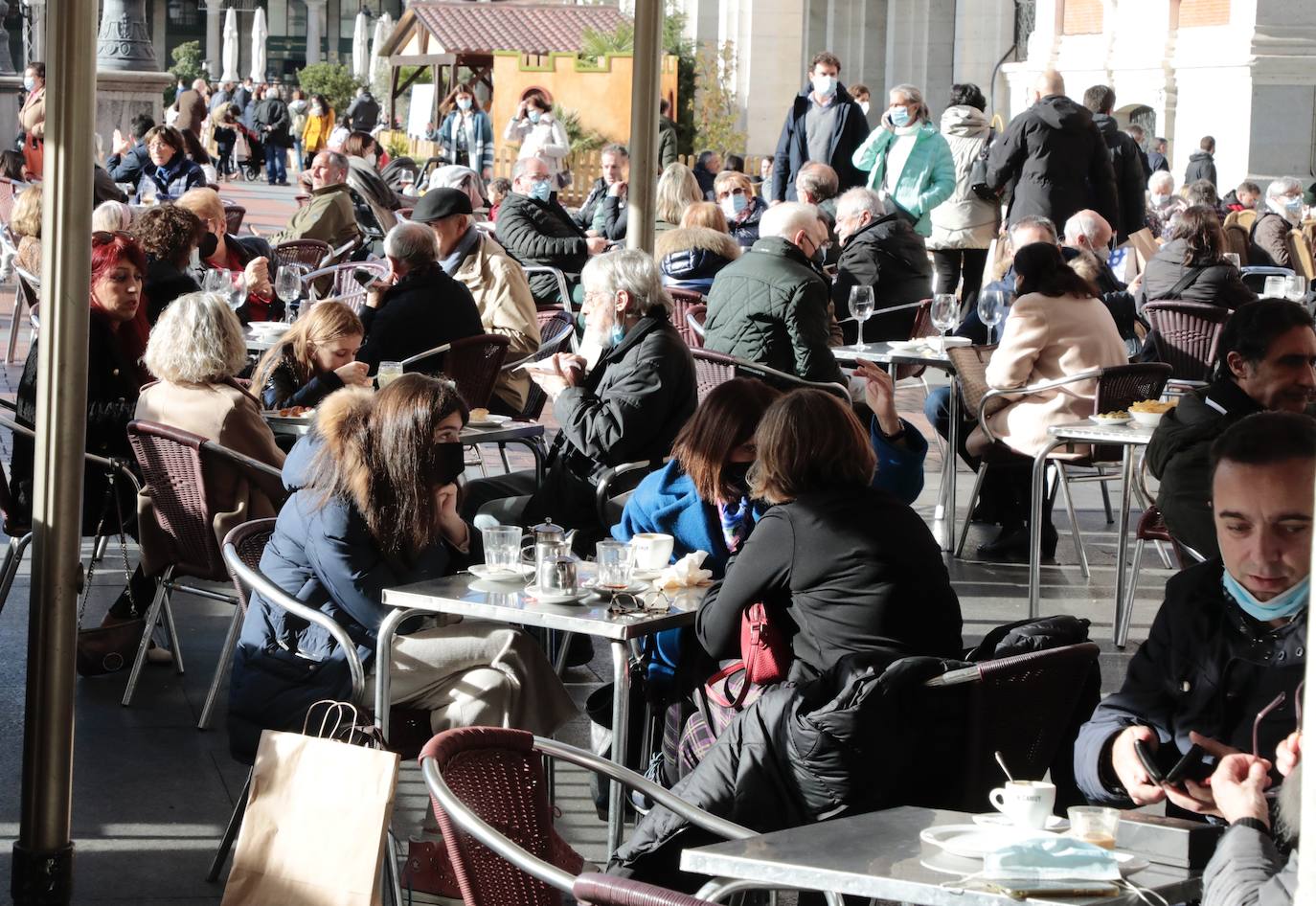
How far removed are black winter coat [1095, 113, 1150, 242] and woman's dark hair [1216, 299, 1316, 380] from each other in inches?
270

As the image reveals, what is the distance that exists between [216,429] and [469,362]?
6.95ft

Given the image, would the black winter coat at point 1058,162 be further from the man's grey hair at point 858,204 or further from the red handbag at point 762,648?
the red handbag at point 762,648

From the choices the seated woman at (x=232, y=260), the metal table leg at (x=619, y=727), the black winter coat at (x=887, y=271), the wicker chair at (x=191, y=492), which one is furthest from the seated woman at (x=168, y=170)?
the metal table leg at (x=619, y=727)

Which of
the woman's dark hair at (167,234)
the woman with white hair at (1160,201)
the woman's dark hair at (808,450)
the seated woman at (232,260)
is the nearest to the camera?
the woman's dark hair at (808,450)

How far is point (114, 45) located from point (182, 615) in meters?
15.1

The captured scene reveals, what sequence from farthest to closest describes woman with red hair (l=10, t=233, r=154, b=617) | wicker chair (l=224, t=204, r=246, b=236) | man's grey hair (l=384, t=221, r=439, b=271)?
wicker chair (l=224, t=204, r=246, b=236)
man's grey hair (l=384, t=221, r=439, b=271)
woman with red hair (l=10, t=233, r=154, b=617)

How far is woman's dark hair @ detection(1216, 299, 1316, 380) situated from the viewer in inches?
213

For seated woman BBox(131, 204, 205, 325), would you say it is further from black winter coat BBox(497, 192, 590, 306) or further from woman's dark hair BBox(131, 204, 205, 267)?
black winter coat BBox(497, 192, 590, 306)

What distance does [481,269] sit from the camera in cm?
903

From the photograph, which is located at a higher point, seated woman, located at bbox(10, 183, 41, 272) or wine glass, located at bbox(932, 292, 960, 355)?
seated woman, located at bbox(10, 183, 41, 272)

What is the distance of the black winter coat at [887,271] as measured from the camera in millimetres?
10188

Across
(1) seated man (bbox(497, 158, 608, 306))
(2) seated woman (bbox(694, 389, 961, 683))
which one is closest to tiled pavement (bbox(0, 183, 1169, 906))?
(2) seated woman (bbox(694, 389, 961, 683))

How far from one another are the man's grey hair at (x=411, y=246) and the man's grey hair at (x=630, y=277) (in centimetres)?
168

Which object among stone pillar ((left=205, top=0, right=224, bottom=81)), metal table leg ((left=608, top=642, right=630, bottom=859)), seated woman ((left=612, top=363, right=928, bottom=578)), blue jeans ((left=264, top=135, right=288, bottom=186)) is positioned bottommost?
metal table leg ((left=608, top=642, right=630, bottom=859))
